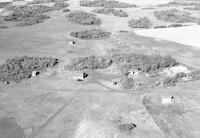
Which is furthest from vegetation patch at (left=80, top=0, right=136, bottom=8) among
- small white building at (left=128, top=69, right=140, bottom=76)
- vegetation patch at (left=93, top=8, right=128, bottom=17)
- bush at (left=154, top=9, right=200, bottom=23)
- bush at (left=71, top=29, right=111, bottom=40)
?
small white building at (left=128, top=69, right=140, bottom=76)

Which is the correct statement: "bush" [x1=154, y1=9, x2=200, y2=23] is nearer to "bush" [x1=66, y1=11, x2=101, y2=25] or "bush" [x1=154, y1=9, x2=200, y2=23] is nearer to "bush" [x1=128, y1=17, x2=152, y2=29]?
"bush" [x1=128, y1=17, x2=152, y2=29]

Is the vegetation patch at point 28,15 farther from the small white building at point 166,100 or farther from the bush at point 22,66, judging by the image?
the small white building at point 166,100

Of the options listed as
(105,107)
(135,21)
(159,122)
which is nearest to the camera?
(159,122)

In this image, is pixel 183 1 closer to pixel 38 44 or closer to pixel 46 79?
pixel 38 44

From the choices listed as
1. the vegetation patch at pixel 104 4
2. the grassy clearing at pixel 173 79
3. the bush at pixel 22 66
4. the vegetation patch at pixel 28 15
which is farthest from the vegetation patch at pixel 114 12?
the grassy clearing at pixel 173 79

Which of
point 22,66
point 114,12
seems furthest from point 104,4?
point 22,66

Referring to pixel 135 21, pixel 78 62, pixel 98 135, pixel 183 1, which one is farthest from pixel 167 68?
pixel 183 1
